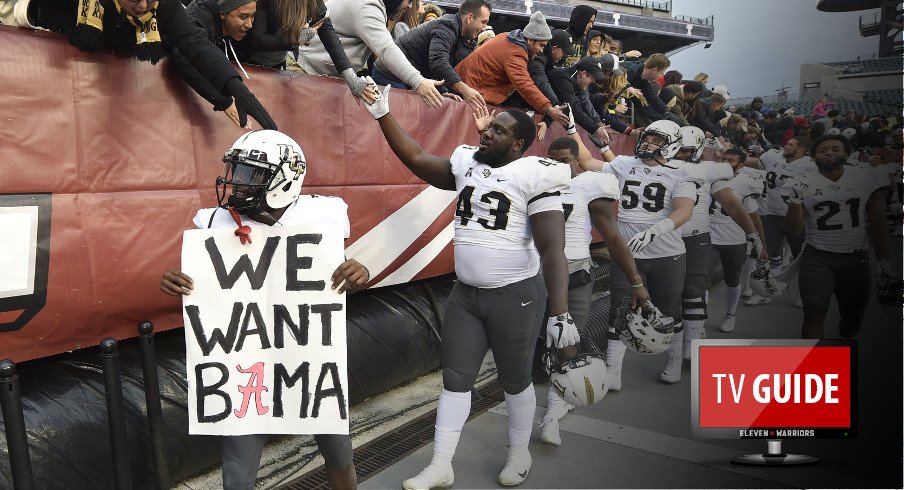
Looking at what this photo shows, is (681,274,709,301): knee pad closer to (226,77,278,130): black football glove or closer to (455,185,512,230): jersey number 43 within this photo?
(455,185,512,230): jersey number 43

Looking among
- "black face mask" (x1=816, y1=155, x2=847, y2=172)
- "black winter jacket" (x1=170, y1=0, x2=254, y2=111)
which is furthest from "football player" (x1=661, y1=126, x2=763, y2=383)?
"black winter jacket" (x1=170, y1=0, x2=254, y2=111)

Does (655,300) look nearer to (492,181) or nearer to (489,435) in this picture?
(489,435)

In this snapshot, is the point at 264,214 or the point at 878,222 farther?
the point at 878,222

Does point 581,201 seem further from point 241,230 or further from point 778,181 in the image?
point 241,230

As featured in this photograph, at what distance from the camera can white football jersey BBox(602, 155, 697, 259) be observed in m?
4.40

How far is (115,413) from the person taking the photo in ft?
7.55

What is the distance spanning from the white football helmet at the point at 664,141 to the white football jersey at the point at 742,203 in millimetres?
486

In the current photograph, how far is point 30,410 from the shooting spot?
2.41m

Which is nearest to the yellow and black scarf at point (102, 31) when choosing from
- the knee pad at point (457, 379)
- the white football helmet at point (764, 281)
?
the knee pad at point (457, 379)

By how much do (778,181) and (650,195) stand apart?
84 cm

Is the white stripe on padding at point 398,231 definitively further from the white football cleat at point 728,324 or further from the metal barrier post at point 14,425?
the white football cleat at point 728,324

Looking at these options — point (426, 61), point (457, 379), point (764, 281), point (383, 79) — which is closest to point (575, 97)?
point (426, 61)

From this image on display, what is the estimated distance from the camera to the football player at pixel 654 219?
14.4 feet

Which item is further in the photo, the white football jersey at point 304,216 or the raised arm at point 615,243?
the raised arm at point 615,243
